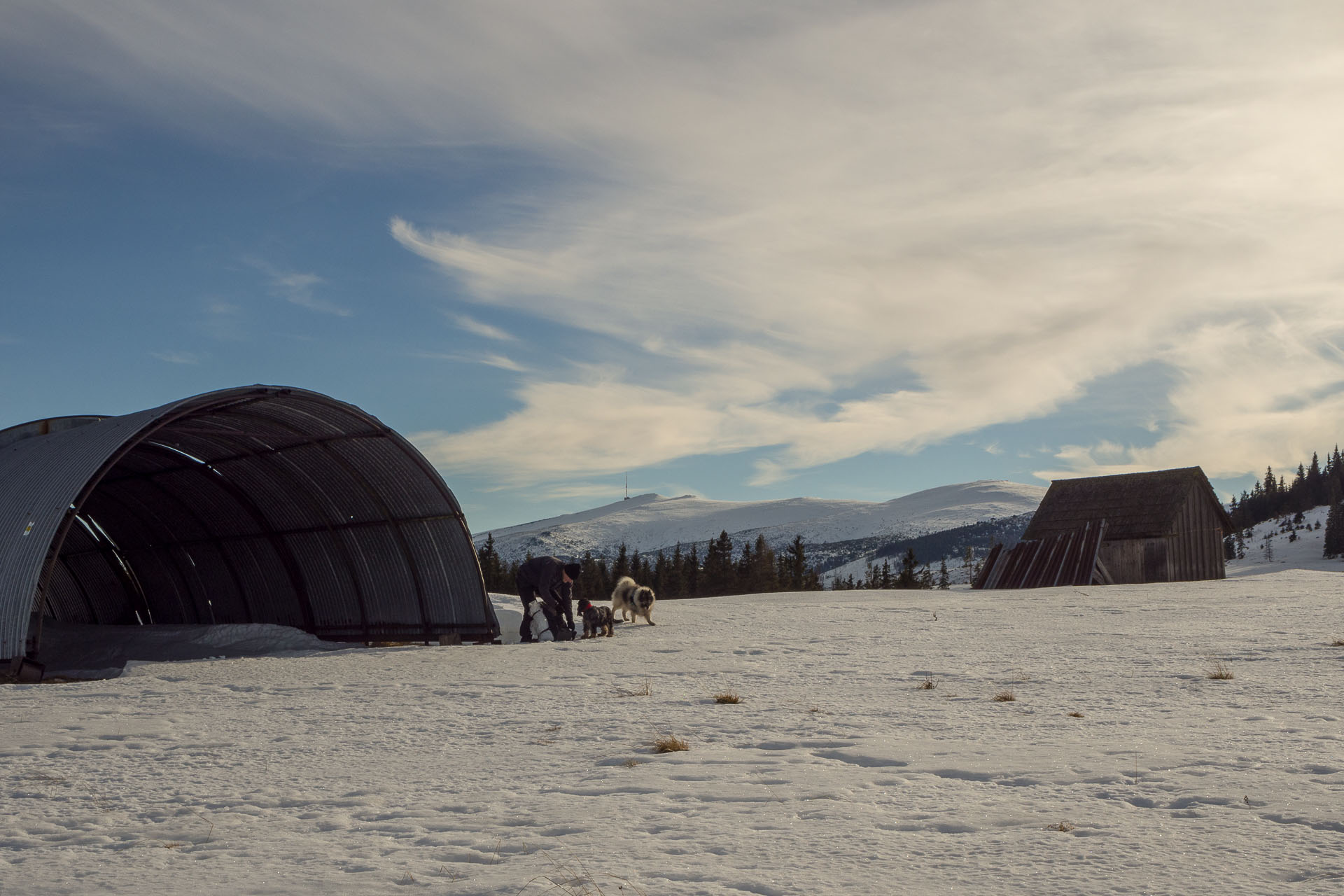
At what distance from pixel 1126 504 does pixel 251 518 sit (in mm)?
29358

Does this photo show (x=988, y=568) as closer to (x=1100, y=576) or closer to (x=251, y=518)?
(x=1100, y=576)

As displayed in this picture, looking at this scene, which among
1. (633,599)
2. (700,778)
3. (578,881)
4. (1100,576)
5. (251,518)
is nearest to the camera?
(578,881)

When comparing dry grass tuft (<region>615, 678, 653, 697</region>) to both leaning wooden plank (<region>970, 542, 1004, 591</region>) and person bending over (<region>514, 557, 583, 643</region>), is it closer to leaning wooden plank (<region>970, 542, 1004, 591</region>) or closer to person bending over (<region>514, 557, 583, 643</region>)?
person bending over (<region>514, 557, 583, 643</region>)

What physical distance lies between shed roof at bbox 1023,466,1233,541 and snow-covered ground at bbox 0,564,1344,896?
78.0 ft

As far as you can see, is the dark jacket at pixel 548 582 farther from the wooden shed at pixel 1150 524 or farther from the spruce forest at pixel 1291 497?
the spruce forest at pixel 1291 497

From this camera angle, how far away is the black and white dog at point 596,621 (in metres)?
17.6

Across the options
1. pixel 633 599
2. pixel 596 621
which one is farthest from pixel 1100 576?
pixel 596 621

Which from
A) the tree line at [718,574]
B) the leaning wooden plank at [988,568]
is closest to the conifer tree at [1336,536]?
the tree line at [718,574]

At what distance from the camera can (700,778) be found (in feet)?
20.8

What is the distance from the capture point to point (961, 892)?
414 centimetres

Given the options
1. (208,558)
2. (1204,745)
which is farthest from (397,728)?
(208,558)

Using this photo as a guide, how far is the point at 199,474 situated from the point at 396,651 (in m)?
10.0

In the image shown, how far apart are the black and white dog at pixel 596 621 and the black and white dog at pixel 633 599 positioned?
140 centimetres

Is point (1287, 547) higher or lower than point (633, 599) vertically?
higher
